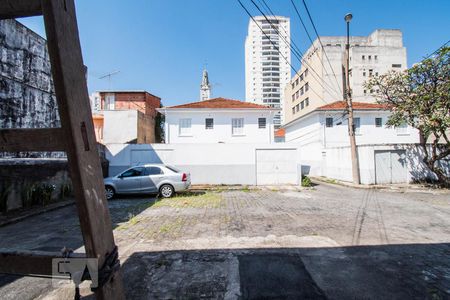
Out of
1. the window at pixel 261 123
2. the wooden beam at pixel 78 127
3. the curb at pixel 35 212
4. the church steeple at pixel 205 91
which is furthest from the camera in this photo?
the church steeple at pixel 205 91

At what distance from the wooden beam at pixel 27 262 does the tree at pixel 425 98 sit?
53.9ft

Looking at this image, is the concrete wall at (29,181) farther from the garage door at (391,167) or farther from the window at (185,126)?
the garage door at (391,167)

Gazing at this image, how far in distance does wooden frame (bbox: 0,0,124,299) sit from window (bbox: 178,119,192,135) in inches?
748

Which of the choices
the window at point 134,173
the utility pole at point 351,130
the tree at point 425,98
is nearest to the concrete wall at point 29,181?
the window at point 134,173

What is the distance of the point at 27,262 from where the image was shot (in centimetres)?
121

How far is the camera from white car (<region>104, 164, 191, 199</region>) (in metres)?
10.9

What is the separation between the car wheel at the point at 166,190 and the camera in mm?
11008

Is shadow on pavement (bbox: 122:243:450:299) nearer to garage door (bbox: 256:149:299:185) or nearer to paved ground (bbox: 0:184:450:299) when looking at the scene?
paved ground (bbox: 0:184:450:299)

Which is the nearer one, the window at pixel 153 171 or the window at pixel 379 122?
the window at pixel 153 171

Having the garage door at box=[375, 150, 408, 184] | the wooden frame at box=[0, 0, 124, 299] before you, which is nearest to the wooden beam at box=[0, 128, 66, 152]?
the wooden frame at box=[0, 0, 124, 299]

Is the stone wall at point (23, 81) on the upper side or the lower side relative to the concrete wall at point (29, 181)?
upper

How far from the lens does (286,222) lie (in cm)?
654

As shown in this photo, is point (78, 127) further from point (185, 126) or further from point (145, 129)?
point (145, 129)

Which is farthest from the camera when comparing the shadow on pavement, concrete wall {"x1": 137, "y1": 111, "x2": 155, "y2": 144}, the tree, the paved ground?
concrete wall {"x1": 137, "y1": 111, "x2": 155, "y2": 144}
